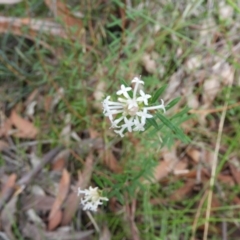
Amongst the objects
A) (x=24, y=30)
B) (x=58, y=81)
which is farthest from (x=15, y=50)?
(x=58, y=81)

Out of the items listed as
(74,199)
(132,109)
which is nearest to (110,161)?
(74,199)

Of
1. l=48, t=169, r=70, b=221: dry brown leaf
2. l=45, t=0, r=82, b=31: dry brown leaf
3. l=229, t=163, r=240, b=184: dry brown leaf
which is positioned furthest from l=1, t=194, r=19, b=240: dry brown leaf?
l=229, t=163, r=240, b=184: dry brown leaf

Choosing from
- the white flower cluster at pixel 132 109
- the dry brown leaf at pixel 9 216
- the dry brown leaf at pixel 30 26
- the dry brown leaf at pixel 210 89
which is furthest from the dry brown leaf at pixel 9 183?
the white flower cluster at pixel 132 109

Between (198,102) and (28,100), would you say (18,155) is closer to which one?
(28,100)

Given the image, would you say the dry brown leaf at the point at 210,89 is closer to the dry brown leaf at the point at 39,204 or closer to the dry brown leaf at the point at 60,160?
the dry brown leaf at the point at 60,160

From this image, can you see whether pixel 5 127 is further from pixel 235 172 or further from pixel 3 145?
pixel 235 172

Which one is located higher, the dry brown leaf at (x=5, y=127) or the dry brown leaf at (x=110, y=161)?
the dry brown leaf at (x=110, y=161)

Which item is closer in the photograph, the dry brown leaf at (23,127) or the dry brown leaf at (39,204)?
the dry brown leaf at (39,204)
